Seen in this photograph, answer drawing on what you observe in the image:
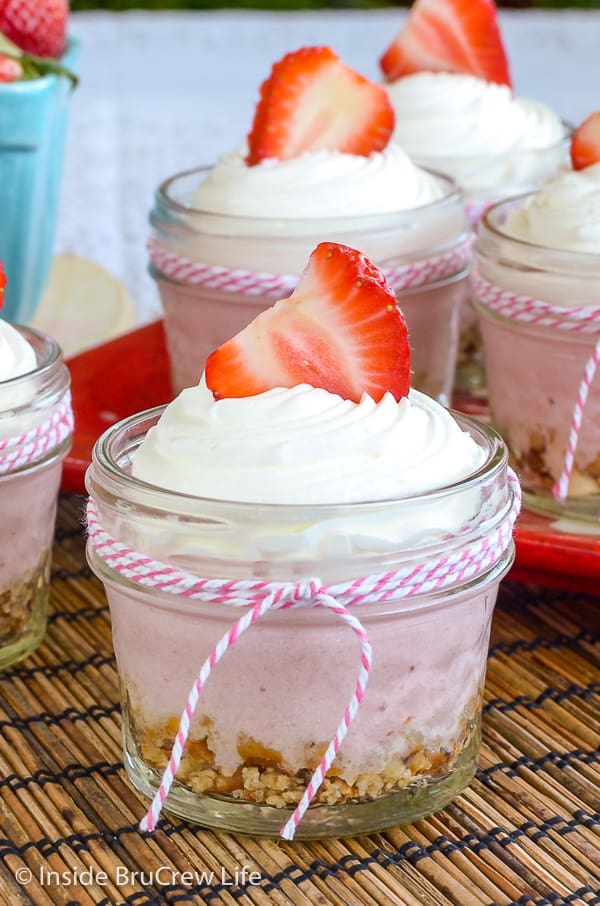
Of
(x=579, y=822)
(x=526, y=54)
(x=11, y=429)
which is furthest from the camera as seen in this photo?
(x=526, y=54)

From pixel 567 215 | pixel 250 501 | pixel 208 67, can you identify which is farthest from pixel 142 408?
pixel 208 67

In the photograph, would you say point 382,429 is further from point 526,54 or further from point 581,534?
point 526,54

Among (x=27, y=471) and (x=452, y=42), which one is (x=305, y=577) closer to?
(x=27, y=471)

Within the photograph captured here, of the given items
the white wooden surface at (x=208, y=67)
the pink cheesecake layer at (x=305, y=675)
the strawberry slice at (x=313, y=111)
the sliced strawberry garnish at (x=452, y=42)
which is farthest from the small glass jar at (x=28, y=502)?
the white wooden surface at (x=208, y=67)

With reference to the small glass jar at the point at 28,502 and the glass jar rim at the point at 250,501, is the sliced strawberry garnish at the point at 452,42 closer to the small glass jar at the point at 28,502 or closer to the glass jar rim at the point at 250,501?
the small glass jar at the point at 28,502

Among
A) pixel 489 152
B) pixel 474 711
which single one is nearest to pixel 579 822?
pixel 474 711

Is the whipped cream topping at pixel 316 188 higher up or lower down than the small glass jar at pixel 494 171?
higher up

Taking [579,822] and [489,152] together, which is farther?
[489,152]
